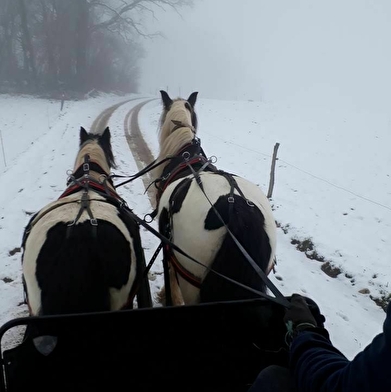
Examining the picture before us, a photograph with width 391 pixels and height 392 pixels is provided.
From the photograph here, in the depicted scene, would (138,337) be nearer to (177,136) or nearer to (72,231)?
(72,231)

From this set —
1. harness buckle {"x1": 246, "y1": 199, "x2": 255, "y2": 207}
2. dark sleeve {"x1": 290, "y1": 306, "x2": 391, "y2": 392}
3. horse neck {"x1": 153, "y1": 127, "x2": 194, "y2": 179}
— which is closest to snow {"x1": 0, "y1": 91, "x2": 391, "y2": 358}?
horse neck {"x1": 153, "y1": 127, "x2": 194, "y2": 179}

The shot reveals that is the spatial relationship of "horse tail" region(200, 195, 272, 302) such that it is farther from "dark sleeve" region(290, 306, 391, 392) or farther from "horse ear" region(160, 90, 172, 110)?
"horse ear" region(160, 90, 172, 110)

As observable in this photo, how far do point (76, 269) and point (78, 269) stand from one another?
1 centimetres

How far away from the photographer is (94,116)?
694 inches

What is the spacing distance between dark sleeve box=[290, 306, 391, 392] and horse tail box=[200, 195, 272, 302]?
0.92 metres

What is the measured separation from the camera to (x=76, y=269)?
1951mm

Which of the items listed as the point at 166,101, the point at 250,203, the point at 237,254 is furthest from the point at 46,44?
the point at 237,254

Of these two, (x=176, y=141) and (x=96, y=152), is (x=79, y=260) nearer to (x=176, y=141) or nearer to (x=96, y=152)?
(x=96, y=152)

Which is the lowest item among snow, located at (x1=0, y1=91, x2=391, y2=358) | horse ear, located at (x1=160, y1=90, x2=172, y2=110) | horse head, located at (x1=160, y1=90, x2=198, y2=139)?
snow, located at (x1=0, y1=91, x2=391, y2=358)

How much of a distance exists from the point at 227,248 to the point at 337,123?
59.1 ft

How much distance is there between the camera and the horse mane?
3.57m

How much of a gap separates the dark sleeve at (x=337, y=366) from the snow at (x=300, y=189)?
255cm

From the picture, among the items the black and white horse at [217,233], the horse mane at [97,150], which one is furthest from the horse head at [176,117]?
the black and white horse at [217,233]

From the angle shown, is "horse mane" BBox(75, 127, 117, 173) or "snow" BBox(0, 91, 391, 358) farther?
"snow" BBox(0, 91, 391, 358)
